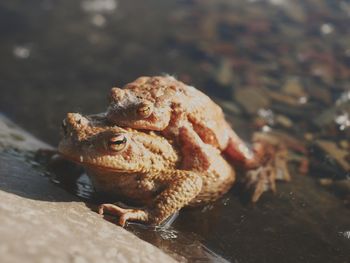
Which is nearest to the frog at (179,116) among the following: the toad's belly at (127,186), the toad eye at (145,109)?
the toad eye at (145,109)

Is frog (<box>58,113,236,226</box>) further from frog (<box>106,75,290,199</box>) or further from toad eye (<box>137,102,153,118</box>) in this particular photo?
toad eye (<box>137,102,153,118</box>)

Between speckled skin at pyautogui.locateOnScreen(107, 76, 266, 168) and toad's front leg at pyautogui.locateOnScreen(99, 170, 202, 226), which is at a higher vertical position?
speckled skin at pyautogui.locateOnScreen(107, 76, 266, 168)

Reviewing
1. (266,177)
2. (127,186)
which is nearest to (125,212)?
(127,186)

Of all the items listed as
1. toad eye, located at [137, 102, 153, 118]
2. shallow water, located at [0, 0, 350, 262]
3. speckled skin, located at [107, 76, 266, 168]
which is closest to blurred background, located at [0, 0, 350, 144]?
shallow water, located at [0, 0, 350, 262]

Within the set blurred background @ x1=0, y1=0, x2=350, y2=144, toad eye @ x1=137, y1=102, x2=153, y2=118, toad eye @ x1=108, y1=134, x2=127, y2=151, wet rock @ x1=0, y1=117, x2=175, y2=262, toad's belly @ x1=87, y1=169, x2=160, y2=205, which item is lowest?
wet rock @ x1=0, y1=117, x2=175, y2=262

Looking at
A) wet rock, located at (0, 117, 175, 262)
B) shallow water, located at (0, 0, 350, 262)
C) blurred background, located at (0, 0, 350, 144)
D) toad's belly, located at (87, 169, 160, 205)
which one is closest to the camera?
wet rock, located at (0, 117, 175, 262)

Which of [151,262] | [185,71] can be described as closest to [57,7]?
[185,71]

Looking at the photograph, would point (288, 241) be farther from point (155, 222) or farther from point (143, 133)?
point (143, 133)
